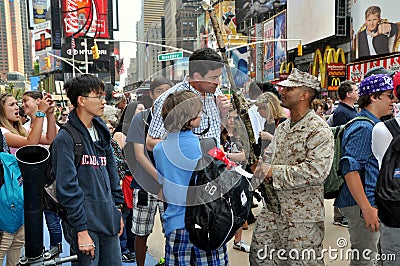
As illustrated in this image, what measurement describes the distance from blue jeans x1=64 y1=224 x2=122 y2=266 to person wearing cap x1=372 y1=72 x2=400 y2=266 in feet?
5.92

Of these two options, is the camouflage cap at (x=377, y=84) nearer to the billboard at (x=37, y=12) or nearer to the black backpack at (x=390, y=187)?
the black backpack at (x=390, y=187)

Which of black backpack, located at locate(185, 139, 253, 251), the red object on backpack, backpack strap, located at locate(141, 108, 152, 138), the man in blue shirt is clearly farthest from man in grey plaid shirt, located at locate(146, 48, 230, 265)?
the man in blue shirt

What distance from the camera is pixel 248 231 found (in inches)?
212

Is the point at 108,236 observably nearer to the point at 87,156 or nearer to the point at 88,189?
the point at 88,189

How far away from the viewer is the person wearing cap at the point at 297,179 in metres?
2.67

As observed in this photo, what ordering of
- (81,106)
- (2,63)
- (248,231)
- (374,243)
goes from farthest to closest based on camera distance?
(2,63)
(248,231)
(374,243)
(81,106)

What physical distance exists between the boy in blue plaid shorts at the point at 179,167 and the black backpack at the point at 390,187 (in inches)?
40.8

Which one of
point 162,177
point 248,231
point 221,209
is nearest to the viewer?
point 221,209

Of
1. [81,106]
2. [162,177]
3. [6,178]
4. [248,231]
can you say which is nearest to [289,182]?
[162,177]

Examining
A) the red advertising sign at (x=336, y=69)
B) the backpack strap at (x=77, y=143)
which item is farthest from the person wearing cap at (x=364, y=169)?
the red advertising sign at (x=336, y=69)

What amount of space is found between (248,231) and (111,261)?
118 inches

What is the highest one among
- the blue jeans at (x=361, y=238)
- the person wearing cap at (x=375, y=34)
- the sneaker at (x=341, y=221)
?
the person wearing cap at (x=375, y=34)

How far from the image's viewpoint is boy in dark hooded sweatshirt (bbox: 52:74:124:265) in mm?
2418

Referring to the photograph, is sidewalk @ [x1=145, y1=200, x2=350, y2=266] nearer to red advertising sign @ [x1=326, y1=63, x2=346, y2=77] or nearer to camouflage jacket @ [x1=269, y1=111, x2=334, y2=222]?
camouflage jacket @ [x1=269, y1=111, x2=334, y2=222]
